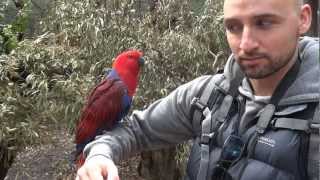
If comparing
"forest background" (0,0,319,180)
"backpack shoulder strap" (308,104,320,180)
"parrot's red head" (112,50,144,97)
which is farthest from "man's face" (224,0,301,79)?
"forest background" (0,0,319,180)

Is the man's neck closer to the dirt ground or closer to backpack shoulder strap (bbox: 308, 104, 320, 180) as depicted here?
backpack shoulder strap (bbox: 308, 104, 320, 180)

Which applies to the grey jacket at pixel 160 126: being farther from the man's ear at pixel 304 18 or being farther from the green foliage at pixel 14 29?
the green foliage at pixel 14 29

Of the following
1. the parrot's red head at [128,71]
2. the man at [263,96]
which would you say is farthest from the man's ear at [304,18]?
the parrot's red head at [128,71]

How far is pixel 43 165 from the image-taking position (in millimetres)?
4355

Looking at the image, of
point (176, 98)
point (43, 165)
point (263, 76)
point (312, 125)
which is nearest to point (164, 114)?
point (176, 98)

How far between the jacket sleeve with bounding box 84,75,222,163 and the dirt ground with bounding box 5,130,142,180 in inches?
94.9

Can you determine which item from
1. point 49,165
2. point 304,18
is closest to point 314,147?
point 304,18

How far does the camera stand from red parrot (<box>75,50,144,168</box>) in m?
1.57

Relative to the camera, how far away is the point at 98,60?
294cm

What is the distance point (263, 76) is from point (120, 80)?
753 millimetres

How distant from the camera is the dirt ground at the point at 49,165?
3792 mm

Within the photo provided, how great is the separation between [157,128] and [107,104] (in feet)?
1.35

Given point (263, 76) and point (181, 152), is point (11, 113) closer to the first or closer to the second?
point (181, 152)

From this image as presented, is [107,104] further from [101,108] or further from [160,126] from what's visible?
[160,126]
